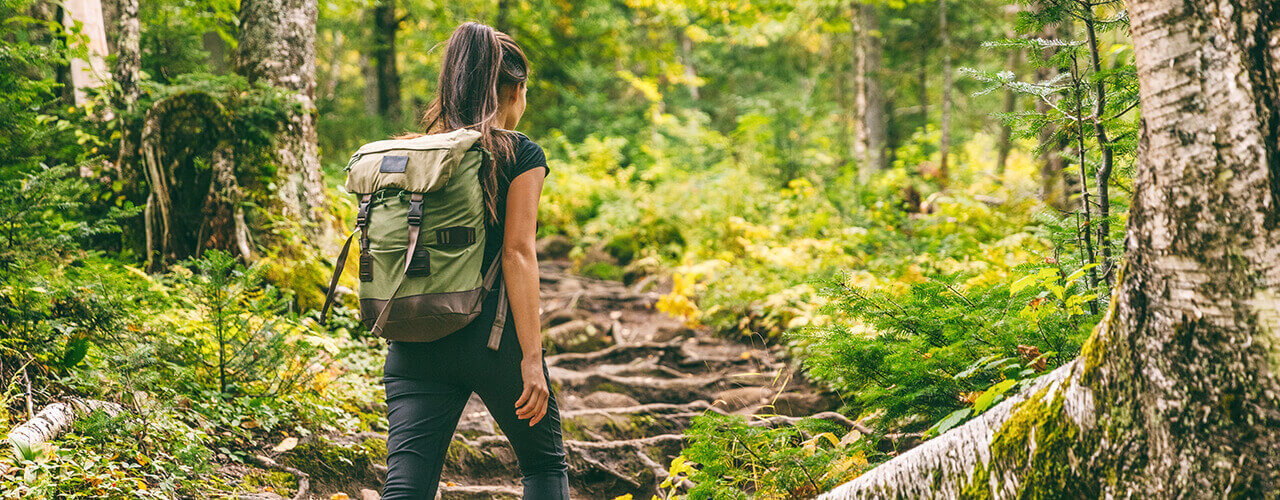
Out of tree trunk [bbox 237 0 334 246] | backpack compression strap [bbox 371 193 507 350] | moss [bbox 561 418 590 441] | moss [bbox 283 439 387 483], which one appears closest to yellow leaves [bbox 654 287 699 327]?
moss [bbox 561 418 590 441]

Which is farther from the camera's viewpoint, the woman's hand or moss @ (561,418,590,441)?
moss @ (561,418,590,441)

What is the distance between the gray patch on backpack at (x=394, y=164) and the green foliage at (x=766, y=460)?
172cm

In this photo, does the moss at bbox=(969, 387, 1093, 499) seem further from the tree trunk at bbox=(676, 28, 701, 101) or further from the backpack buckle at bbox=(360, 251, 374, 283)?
the tree trunk at bbox=(676, 28, 701, 101)

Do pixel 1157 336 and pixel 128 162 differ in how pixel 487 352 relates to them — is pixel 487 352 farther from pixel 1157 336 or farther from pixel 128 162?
pixel 128 162

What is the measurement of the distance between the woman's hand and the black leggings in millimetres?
20

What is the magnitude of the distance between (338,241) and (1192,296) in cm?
645

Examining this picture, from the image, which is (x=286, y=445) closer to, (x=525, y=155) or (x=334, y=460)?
(x=334, y=460)

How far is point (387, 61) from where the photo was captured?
590 inches

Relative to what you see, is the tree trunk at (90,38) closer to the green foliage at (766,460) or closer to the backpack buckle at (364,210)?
the backpack buckle at (364,210)

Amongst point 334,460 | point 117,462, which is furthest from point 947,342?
point 117,462

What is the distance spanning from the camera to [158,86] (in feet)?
19.1

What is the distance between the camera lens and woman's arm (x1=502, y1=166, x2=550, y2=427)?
222cm

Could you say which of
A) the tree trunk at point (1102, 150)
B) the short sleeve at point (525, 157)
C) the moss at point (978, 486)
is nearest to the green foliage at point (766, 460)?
the moss at point (978, 486)

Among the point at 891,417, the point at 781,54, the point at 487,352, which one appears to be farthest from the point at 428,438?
the point at 781,54
